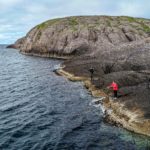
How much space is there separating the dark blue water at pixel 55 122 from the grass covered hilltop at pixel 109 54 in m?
2.34

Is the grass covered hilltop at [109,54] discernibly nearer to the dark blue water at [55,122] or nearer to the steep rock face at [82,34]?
the steep rock face at [82,34]

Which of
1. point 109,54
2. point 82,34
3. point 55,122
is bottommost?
point 55,122

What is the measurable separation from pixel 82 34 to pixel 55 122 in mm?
78307

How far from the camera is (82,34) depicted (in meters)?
110

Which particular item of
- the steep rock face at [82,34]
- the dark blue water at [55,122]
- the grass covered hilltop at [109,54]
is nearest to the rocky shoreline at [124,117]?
the grass covered hilltop at [109,54]

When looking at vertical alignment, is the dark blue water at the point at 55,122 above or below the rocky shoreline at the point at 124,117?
below

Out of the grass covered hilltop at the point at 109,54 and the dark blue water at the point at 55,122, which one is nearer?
the dark blue water at the point at 55,122

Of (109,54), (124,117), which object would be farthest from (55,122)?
(109,54)

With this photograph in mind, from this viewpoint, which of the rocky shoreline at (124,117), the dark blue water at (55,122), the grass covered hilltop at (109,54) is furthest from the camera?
the grass covered hilltop at (109,54)

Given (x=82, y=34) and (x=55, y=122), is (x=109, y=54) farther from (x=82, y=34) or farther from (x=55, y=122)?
(x=82, y=34)

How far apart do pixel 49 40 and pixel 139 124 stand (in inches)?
3447

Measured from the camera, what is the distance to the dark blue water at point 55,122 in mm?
28078

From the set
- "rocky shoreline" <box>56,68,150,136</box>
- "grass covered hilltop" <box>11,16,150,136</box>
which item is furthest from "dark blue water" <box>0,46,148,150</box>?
"grass covered hilltop" <box>11,16,150,136</box>

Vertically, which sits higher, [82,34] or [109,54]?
[82,34]
